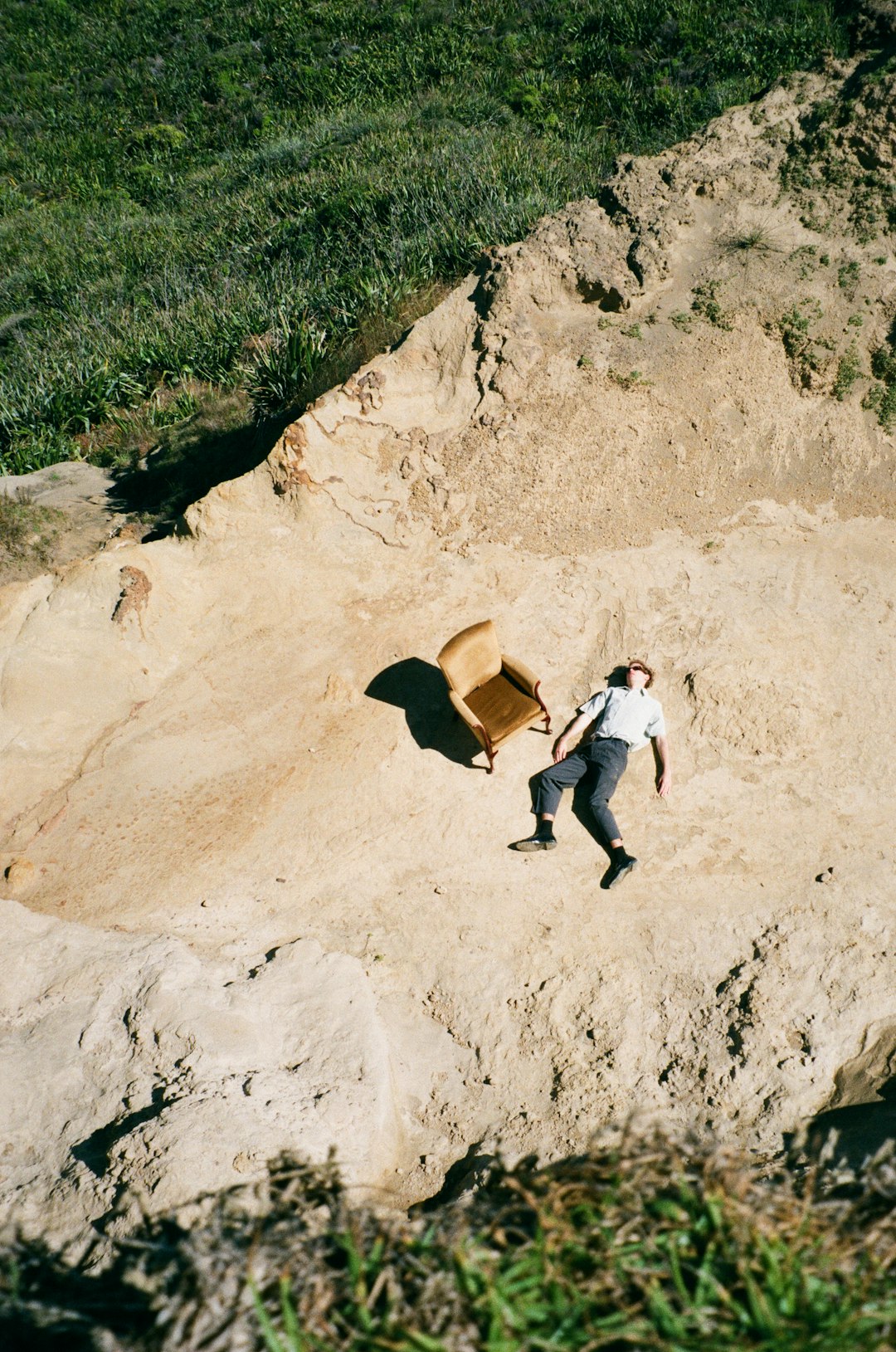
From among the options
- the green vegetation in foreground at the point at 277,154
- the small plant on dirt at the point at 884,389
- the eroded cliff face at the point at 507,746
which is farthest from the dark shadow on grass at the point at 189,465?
the small plant on dirt at the point at 884,389

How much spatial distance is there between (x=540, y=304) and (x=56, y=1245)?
25.8ft

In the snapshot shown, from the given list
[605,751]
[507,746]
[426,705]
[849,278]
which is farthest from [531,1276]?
[849,278]

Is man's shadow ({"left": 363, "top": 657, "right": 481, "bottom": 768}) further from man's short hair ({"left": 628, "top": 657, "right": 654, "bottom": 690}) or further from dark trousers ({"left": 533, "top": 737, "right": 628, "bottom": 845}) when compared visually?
man's short hair ({"left": 628, "top": 657, "right": 654, "bottom": 690})

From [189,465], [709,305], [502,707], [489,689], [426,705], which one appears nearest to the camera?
[502,707]

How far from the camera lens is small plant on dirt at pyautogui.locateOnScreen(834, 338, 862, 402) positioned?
7770 millimetres

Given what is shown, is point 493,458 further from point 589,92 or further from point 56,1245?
point 589,92

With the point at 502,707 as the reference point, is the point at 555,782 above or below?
below

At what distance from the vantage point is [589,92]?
1639 cm

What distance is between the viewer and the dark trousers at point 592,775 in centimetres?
615

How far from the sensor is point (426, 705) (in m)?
6.86

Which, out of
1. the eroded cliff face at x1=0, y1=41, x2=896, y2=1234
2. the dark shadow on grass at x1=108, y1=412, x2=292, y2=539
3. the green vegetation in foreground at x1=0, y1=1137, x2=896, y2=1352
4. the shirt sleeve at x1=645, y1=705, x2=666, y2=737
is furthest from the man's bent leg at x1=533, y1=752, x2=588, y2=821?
the dark shadow on grass at x1=108, y1=412, x2=292, y2=539

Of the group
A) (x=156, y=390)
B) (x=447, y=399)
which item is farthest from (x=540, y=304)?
(x=156, y=390)

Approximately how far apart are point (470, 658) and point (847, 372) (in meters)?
4.45

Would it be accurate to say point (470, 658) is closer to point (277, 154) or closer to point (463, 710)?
point (463, 710)
